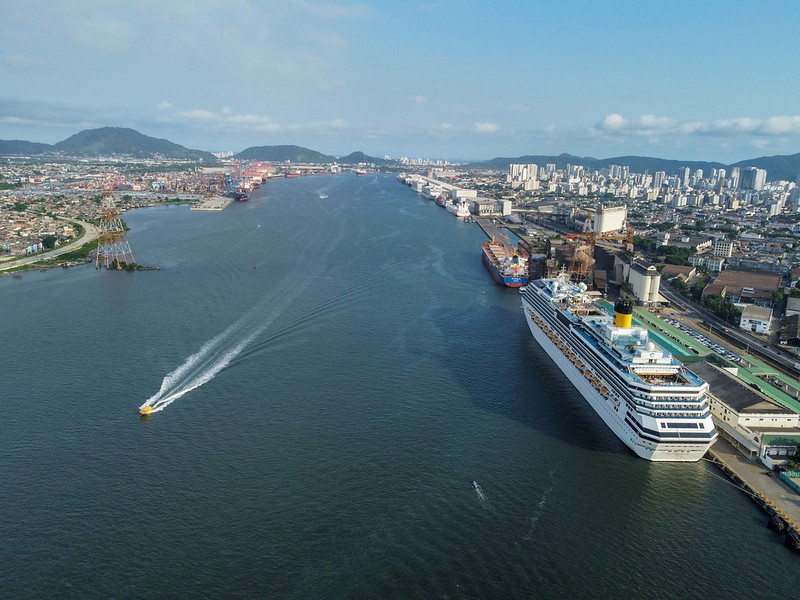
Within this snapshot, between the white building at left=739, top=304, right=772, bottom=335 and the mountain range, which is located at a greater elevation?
the mountain range

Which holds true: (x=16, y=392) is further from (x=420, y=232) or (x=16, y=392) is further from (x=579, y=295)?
(x=420, y=232)

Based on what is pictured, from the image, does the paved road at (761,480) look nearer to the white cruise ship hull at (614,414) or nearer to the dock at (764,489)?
the dock at (764,489)

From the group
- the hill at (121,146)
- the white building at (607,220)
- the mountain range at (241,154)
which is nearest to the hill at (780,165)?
the mountain range at (241,154)

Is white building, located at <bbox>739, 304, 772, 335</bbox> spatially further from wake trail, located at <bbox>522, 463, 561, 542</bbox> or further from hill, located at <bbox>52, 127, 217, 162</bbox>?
hill, located at <bbox>52, 127, 217, 162</bbox>

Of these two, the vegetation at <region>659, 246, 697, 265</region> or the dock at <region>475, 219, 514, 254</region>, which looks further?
the dock at <region>475, 219, 514, 254</region>

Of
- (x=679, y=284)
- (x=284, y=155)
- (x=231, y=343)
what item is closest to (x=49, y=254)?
(x=231, y=343)

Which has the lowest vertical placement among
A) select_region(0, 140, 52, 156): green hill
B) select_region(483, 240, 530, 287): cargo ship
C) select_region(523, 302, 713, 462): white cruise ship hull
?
select_region(523, 302, 713, 462): white cruise ship hull

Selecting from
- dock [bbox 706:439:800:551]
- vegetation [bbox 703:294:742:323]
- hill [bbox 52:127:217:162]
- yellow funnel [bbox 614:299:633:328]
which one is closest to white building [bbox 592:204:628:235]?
vegetation [bbox 703:294:742:323]
